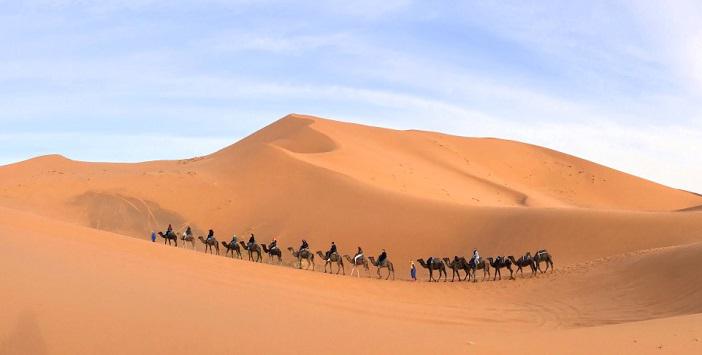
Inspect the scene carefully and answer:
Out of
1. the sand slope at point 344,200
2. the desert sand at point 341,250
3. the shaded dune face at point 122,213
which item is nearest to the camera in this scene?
the desert sand at point 341,250

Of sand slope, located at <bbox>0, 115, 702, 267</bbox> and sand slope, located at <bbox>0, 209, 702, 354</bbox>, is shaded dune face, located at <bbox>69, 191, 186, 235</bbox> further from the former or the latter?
sand slope, located at <bbox>0, 209, 702, 354</bbox>

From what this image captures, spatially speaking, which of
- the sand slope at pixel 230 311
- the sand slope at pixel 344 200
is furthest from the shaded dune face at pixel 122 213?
the sand slope at pixel 230 311

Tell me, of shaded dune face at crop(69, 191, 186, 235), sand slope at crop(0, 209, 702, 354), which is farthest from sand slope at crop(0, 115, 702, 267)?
sand slope at crop(0, 209, 702, 354)

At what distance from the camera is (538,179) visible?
70438 millimetres

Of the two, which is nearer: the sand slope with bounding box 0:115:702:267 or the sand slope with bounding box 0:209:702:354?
the sand slope with bounding box 0:209:702:354

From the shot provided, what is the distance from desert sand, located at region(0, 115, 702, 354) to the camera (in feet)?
33.7

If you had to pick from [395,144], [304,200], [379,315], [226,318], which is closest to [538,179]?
[395,144]

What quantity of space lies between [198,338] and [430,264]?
19.4 m

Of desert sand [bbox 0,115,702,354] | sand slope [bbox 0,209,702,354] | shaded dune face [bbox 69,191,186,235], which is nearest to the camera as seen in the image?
sand slope [bbox 0,209,702,354]

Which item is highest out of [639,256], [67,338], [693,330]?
[639,256]

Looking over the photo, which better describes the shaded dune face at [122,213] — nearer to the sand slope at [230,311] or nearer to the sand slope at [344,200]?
the sand slope at [344,200]

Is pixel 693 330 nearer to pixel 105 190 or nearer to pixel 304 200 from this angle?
pixel 304 200

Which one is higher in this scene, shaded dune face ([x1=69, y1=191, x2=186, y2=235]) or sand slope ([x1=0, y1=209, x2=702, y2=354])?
shaded dune face ([x1=69, y1=191, x2=186, y2=235])

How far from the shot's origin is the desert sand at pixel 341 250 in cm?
1028
